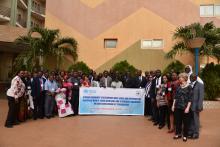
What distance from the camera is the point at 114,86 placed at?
13.5 m

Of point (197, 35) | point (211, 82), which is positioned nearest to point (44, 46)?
point (197, 35)

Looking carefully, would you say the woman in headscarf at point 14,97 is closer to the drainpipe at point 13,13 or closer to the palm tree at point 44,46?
the palm tree at point 44,46

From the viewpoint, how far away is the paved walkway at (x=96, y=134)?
8.43 metres

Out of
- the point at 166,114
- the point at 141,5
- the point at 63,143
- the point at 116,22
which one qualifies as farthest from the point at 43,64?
the point at 63,143

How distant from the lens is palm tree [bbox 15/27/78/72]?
19.5 meters

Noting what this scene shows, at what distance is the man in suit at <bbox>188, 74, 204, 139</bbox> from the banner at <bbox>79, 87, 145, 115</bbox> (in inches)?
165

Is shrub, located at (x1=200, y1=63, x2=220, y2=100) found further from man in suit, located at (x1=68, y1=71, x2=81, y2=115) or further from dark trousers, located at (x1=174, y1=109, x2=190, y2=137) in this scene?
dark trousers, located at (x1=174, y1=109, x2=190, y2=137)

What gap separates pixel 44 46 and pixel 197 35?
895cm

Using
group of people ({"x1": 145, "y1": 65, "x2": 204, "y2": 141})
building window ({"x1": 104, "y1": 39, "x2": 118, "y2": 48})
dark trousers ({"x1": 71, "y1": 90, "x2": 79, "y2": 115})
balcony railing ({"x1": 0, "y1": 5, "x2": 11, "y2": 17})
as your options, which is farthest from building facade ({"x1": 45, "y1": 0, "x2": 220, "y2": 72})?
balcony railing ({"x1": 0, "y1": 5, "x2": 11, "y2": 17})

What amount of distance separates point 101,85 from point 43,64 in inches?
333

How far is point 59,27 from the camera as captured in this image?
21594 millimetres

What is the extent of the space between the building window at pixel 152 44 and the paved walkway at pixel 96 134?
8.54 m

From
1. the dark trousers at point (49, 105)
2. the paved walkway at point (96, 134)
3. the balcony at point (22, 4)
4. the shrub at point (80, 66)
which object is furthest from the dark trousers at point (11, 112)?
the balcony at point (22, 4)

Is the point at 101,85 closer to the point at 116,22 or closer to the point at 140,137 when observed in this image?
the point at 140,137
